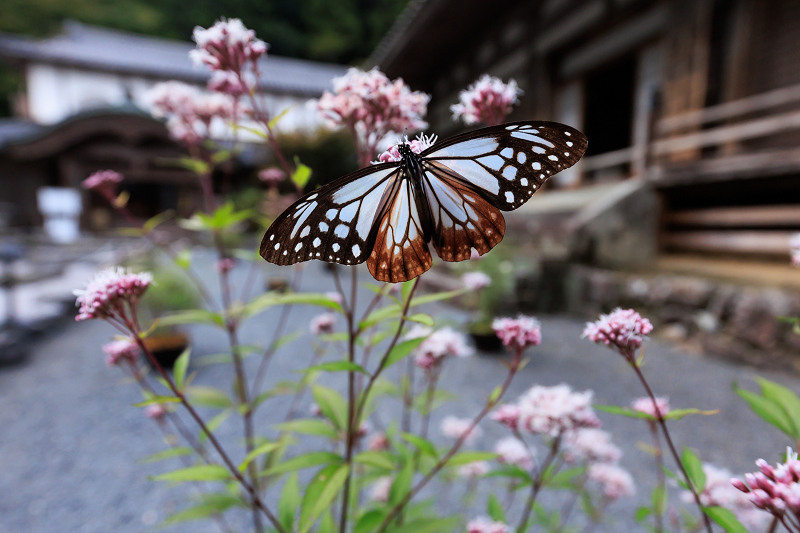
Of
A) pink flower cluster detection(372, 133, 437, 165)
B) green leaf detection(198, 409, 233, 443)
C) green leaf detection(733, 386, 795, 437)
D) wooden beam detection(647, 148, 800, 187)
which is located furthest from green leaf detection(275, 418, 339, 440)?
wooden beam detection(647, 148, 800, 187)

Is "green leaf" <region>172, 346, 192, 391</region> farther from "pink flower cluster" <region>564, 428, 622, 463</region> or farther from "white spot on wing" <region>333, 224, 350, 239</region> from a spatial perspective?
"pink flower cluster" <region>564, 428, 622, 463</region>

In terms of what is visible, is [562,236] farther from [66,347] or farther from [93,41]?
[93,41]

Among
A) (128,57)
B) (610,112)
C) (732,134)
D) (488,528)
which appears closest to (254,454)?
(488,528)

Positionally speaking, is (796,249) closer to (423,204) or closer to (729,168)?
(423,204)

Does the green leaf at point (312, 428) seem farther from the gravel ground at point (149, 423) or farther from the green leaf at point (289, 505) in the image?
the gravel ground at point (149, 423)

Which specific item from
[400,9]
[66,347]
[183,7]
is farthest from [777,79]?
[183,7]

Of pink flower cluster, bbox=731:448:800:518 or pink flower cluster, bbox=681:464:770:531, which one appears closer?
pink flower cluster, bbox=731:448:800:518
